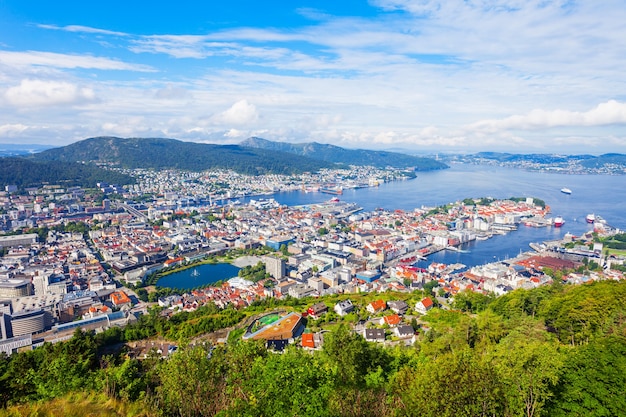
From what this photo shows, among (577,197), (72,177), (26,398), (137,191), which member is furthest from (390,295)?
(72,177)

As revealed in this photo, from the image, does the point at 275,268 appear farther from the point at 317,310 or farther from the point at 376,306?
the point at 376,306

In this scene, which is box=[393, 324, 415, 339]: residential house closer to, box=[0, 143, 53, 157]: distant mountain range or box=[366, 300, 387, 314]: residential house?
box=[366, 300, 387, 314]: residential house

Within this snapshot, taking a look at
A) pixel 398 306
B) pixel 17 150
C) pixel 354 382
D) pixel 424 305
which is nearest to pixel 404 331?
pixel 398 306

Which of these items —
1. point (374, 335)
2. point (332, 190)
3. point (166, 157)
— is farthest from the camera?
point (166, 157)

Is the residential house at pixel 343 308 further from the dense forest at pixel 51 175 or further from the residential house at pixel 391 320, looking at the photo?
the dense forest at pixel 51 175

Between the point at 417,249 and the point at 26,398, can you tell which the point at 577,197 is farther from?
the point at 26,398

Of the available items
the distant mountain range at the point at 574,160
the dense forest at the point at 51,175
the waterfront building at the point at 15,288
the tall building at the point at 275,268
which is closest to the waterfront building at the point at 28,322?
the waterfront building at the point at 15,288
